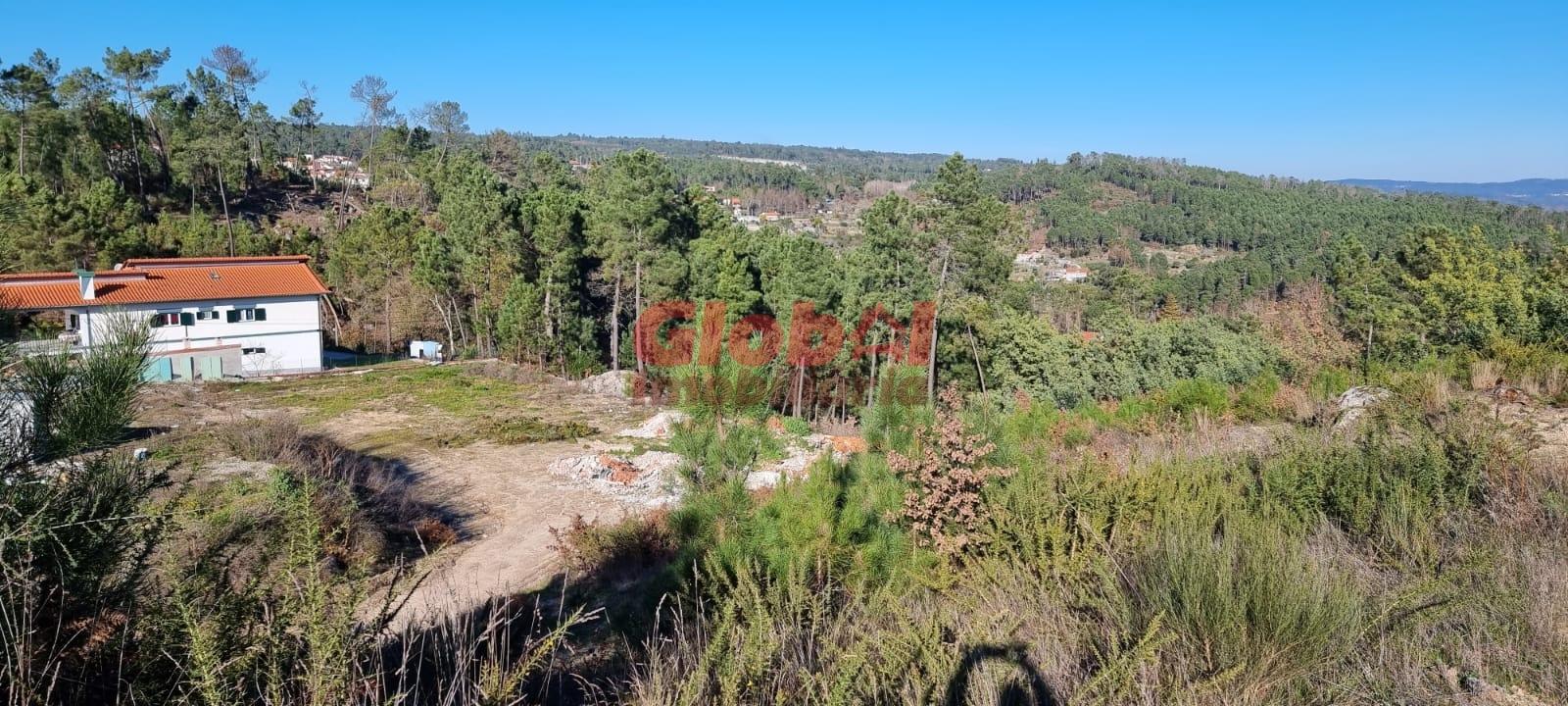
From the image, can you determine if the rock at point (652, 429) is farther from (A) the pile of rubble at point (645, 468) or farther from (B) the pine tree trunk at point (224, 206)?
(B) the pine tree trunk at point (224, 206)

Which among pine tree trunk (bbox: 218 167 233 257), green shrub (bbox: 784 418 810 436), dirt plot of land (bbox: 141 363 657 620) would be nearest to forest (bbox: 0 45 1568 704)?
dirt plot of land (bbox: 141 363 657 620)

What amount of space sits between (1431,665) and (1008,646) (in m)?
1.44

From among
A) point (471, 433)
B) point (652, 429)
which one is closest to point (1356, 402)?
point (652, 429)

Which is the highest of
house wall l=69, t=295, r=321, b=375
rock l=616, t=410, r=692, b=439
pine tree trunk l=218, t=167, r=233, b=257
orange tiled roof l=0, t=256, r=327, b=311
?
pine tree trunk l=218, t=167, r=233, b=257

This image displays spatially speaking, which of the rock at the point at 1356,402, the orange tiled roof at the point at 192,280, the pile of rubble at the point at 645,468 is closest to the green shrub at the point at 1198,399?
the rock at the point at 1356,402

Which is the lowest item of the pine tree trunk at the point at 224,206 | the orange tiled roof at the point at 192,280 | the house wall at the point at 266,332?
the house wall at the point at 266,332

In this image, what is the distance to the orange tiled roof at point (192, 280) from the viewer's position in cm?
2055

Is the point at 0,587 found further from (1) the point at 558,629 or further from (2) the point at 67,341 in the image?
(1) the point at 558,629

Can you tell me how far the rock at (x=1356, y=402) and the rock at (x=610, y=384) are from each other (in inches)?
690

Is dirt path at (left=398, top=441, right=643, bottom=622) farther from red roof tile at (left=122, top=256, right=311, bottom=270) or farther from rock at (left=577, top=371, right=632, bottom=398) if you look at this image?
red roof tile at (left=122, top=256, right=311, bottom=270)

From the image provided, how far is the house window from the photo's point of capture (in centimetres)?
2411

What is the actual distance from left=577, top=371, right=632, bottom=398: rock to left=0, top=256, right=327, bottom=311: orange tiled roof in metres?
9.28

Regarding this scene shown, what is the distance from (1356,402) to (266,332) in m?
27.5

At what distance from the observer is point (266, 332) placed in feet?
81.0
